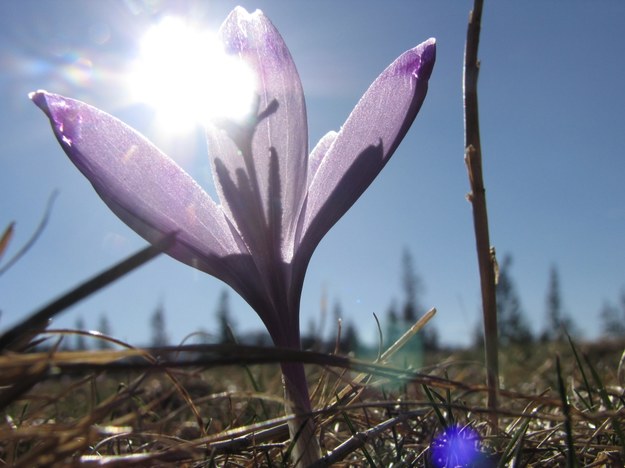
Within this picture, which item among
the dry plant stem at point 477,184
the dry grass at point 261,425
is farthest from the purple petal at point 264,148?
the dry plant stem at point 477,184

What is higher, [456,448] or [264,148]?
[264,148]

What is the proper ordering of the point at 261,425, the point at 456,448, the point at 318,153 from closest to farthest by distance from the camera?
the point at 261,425 → the point at 456,448 → the point at 318,153

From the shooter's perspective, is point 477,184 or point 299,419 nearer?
point 299,419

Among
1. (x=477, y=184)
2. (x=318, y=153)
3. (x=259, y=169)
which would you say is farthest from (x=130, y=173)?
(x=477, y=184)

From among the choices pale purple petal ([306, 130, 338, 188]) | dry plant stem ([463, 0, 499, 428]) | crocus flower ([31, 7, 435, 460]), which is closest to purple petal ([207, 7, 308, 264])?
crocus flower ([31, 7, 435, 460])

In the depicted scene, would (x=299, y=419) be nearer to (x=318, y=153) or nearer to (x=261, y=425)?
(x=261, y=425)

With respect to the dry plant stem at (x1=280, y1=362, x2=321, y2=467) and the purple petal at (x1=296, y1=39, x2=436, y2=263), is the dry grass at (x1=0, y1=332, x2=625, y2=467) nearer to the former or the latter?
the dry plant stem at (x1=280, y1=362, x2=321, y2=467)

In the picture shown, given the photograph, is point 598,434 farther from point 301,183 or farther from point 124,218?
point 124,218

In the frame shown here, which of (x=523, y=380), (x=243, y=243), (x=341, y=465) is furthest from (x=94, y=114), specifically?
(x=523, y=380)
